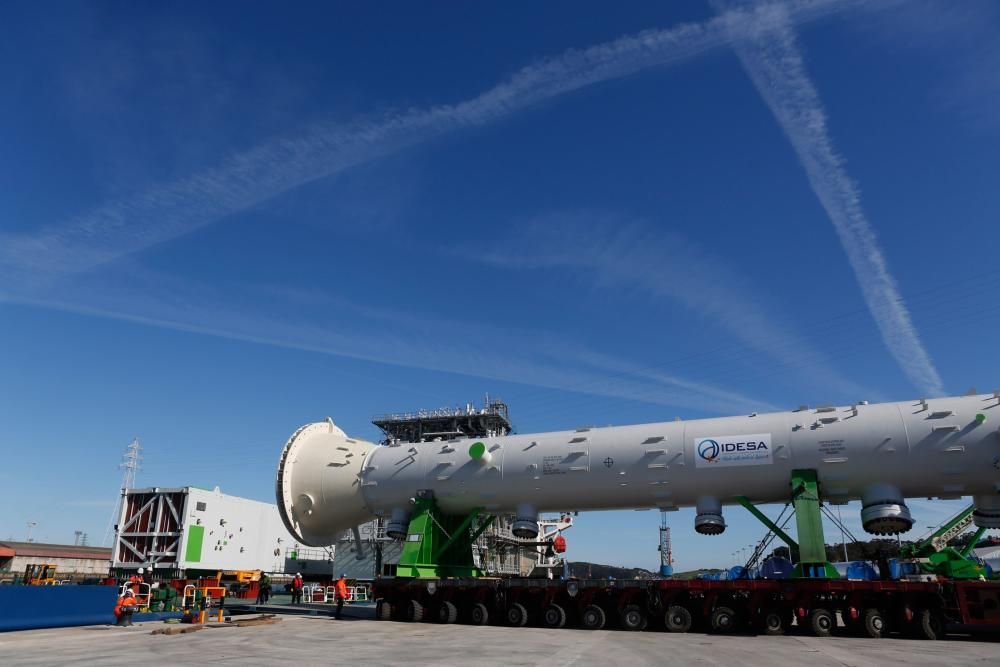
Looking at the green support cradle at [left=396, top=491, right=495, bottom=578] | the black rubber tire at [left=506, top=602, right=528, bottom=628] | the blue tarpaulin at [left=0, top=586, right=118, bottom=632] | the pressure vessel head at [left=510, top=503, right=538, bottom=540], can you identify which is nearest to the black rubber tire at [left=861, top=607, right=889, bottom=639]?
the black rubber tire at [left=506, top=602, right=528, bottom=628]

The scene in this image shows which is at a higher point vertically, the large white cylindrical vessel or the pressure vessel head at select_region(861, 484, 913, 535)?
the large white cylindrical vessel

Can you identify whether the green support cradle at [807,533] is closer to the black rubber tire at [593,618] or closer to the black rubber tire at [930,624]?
the black rubber tire at [930,624]

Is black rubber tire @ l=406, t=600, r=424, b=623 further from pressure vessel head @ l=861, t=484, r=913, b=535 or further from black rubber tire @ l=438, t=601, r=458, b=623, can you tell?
pressure vessel head @ l=861, t=484, r=913, b=535

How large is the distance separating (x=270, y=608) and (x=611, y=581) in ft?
51.1

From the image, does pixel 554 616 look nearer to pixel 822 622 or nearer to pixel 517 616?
pixel 517 616

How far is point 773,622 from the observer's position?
58.2ft

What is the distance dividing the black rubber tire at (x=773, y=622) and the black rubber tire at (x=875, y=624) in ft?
6.19

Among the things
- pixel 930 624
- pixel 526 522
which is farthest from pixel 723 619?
pixel 526 522

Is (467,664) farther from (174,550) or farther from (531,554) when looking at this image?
(531,554)

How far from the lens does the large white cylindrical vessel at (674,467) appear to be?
1816cm

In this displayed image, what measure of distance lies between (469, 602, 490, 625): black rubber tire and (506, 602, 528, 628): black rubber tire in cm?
74

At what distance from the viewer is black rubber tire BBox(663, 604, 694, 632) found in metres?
18.2

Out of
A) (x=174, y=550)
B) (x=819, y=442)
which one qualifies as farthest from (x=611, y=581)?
(x=174, y=550)

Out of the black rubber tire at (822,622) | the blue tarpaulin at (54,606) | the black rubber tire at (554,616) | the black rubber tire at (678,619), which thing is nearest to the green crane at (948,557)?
the black rubber tire at (822,622)
